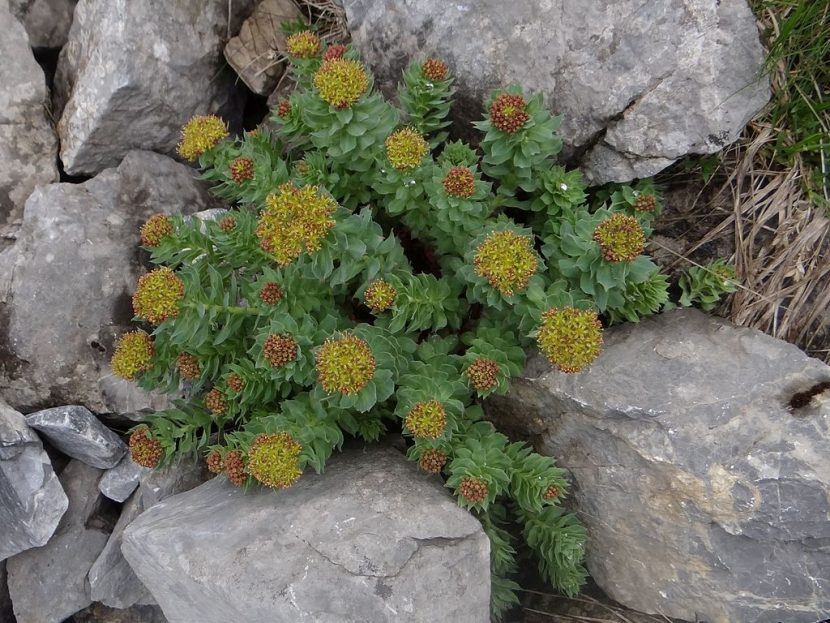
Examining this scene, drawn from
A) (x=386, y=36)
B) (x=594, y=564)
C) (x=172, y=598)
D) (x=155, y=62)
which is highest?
(x=386, y=36)

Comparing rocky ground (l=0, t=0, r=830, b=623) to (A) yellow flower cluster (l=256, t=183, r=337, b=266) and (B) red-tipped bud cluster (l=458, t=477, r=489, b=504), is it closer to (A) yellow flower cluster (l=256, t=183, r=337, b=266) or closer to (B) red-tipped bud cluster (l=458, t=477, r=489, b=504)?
(B) red-tipped bud cluster (l=458, t=477, r=489, b=504)

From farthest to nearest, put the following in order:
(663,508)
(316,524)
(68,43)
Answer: (68,43), (663,508), (316,524)

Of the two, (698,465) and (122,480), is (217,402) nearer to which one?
(122,480)

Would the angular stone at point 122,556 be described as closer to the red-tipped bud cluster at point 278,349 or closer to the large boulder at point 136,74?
the red-tipped bud cluster at point 278,349

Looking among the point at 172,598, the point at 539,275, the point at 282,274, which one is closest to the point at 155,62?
the point at 282,274

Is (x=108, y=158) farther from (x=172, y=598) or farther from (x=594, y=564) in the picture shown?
(x=594, y=564)

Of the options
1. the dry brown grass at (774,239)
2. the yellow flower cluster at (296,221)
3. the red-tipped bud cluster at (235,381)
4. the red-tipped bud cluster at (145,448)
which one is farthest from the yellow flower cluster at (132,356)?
the dry brown grass at (774,239)

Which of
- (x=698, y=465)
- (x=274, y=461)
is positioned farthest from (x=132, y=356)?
(x=698, y=465)
